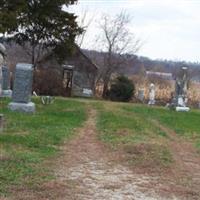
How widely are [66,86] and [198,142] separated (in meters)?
28.8

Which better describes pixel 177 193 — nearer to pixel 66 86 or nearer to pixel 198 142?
pixel 198 142

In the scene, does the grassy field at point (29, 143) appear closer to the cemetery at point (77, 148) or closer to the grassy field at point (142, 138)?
the cemetery at point (77, 148)

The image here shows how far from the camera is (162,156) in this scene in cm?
1146

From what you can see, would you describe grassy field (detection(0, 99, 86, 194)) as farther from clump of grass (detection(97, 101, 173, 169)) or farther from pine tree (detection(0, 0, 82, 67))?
pine tree (detection(0, 0, 82, 67))

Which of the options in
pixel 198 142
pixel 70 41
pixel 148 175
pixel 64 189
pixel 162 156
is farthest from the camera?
pixel 70 41

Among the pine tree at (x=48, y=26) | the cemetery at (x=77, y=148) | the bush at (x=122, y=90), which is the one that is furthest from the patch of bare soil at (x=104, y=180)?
the bush at (x=122, y=90)

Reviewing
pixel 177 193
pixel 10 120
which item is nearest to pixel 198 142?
pixel 10 120

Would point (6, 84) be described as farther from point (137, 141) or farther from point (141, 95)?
point (137, 141)

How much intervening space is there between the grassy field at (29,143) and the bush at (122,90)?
21.3 m

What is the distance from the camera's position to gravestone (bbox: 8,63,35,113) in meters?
20.0

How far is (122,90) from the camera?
41.4m

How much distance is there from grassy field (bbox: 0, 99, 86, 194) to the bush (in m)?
21.3

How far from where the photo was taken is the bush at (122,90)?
136ft

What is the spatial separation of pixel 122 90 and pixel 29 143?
97.2 feet
